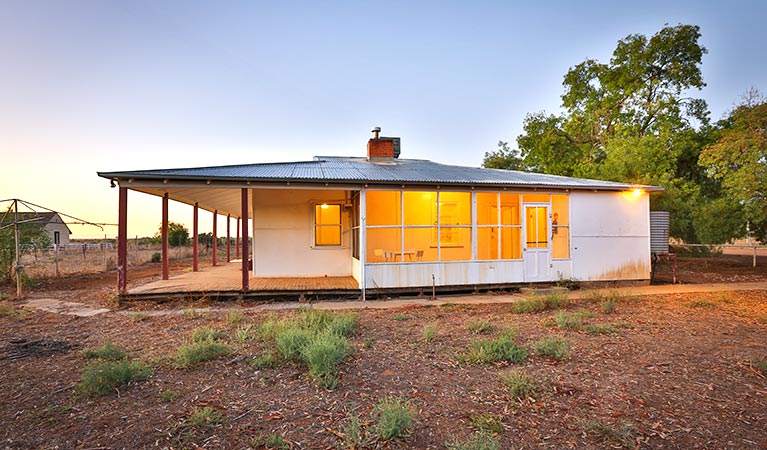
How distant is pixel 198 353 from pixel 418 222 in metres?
8.35

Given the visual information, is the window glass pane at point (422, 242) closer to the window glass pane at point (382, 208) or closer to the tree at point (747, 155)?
the window glass pane at point (382, 208)

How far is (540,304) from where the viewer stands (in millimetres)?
7582

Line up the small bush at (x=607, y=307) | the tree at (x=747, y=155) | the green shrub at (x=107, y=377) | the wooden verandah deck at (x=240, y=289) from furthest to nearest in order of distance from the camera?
1. the tree at (x=747, y=155)
2. the wooden verandah deck at (x=240, y=289)
3. the small bush at (x=607, y=307)
4. the green shrub at (x=107, y=377)

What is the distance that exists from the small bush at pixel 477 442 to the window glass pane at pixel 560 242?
866cm

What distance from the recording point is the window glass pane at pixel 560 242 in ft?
34.1

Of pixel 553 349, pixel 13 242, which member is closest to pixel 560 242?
pixel 553 349

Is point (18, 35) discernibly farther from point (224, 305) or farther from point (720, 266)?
point (720, 266)

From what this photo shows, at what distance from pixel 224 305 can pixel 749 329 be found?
33.0 feet

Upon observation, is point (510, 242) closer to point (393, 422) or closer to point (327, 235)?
point (327, 235)


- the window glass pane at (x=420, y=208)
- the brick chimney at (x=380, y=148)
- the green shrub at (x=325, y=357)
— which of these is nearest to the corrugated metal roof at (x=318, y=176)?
the window glass pane at (x=420, y=208)

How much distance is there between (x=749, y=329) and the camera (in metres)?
6.01

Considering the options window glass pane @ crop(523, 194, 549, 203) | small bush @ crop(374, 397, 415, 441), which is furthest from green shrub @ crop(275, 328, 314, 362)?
window glass pane @ crop(523, 194, 549, 203)

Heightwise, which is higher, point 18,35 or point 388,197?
point 18,35

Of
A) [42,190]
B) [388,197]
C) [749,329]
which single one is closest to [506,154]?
[388,197]
